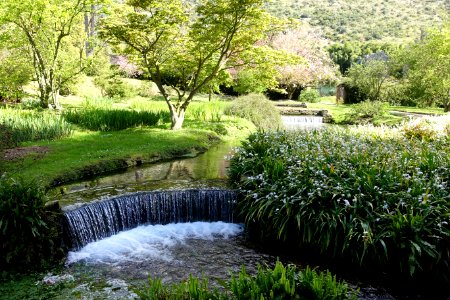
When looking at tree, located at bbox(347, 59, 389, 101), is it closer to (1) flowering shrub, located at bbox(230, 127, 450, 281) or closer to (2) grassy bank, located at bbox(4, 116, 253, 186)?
(2) grassy bank, located at bbox(4, 116, 253, 186)

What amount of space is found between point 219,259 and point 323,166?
2277 mm

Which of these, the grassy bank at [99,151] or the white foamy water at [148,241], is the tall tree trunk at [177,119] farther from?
the white foamy water at [148,241]

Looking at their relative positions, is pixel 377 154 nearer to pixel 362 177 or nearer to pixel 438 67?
pixel 362 177

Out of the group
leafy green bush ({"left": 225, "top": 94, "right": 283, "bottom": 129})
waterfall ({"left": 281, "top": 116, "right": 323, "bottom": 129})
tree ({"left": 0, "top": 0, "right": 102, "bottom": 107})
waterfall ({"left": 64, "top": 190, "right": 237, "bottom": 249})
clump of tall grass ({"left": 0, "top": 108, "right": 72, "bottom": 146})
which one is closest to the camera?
waterfall ({"left": 64, "top": 190, "right": 237, "bottom": 249})

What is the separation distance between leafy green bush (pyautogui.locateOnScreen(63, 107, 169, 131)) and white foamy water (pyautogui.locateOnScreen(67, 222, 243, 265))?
806cm

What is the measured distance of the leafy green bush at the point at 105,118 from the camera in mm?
14250

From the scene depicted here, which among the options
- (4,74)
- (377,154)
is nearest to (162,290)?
(377,154)

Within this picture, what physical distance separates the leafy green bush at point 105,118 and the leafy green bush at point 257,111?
448cm

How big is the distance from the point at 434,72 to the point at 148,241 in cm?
2302

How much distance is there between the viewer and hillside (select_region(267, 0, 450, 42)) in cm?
6850

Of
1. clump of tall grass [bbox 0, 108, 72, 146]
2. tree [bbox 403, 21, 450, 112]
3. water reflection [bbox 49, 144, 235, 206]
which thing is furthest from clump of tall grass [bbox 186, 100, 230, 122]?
tree [bbox 403, 21, 450, 112]

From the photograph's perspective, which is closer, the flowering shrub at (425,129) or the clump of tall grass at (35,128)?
the flowering shrub at (425,129)

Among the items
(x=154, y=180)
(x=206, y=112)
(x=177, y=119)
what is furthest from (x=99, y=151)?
(x=206, y=112)

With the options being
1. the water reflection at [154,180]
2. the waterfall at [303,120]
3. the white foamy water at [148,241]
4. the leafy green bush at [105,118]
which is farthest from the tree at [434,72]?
the white foamy water at [148,241]
